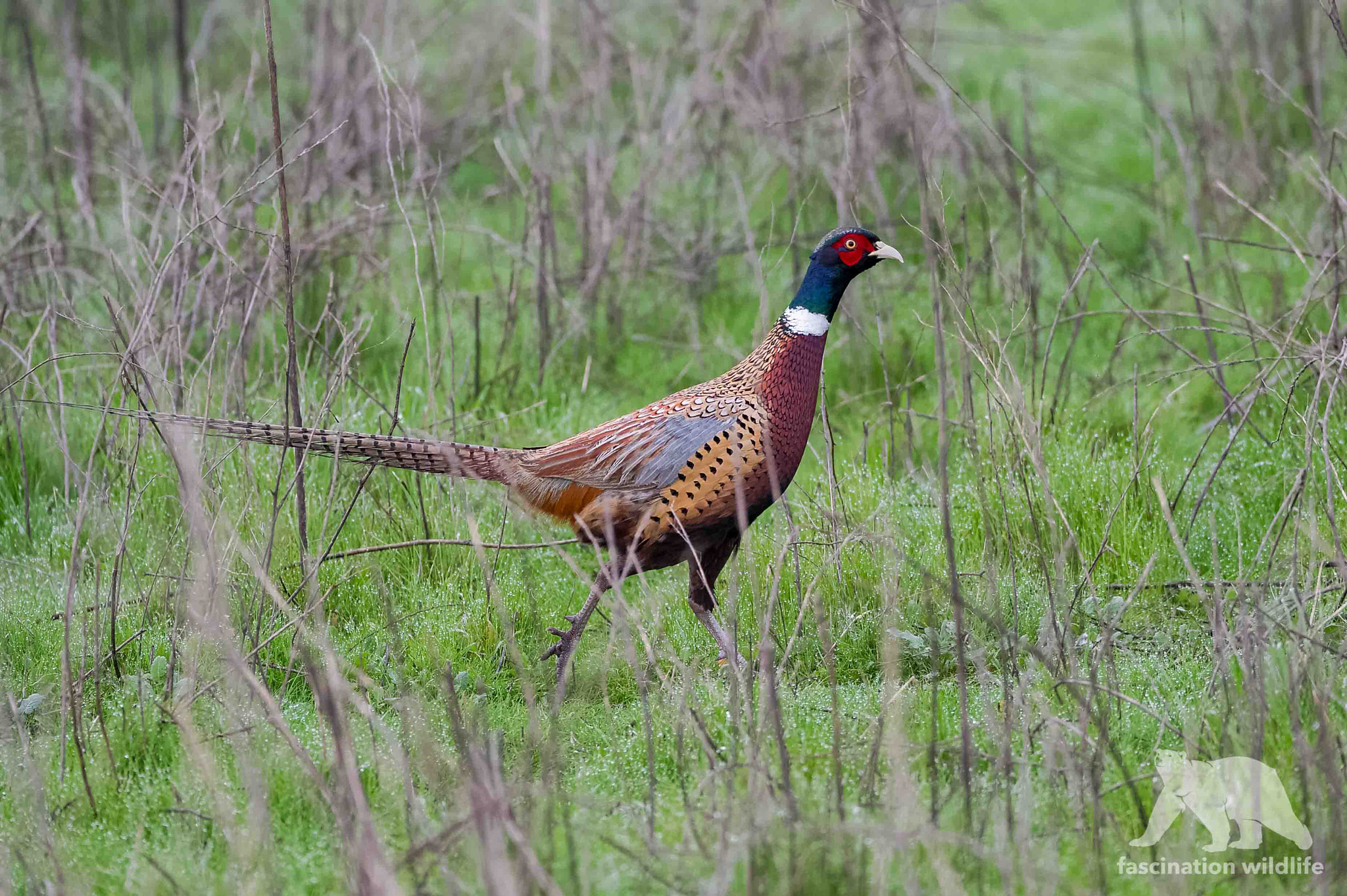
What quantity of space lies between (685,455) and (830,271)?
2.41ft

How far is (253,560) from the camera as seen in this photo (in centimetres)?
240

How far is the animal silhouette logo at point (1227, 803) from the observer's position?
7.77 feet

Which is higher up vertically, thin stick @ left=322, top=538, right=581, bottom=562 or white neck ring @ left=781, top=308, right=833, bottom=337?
white neck ring @ left=781, top=308, right=833, bottom=337

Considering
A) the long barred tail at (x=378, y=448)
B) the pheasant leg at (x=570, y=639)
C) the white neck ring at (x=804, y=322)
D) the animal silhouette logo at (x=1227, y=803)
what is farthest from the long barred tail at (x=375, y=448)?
the animal silhouette logo at (x=1227, y=803)

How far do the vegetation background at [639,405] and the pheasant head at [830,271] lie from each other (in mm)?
144

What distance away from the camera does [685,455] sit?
11.5 feet

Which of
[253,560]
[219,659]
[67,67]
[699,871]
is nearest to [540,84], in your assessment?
[67,67]

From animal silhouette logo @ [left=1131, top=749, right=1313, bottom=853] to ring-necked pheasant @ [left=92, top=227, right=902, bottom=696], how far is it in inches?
45.4

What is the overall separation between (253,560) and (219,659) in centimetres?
91

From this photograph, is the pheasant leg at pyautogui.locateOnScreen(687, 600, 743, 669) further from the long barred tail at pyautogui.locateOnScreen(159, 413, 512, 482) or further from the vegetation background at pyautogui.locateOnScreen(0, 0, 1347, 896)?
the long barred tail at pyautogui.locateOnScreen(159, 413, 512, 482)

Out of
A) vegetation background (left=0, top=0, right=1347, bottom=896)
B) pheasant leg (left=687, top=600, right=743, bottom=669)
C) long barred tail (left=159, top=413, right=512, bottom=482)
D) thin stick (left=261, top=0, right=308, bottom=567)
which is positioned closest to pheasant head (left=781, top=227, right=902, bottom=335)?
vegetation background (left=0, top=0, right=1347, bottom=896)

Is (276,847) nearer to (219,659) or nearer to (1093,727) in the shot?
(219,659)

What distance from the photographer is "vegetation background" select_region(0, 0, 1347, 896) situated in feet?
8.12

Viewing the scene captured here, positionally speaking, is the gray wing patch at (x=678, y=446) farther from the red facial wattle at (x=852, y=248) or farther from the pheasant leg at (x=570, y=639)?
the red facial wattle at (x=852, y=248)
